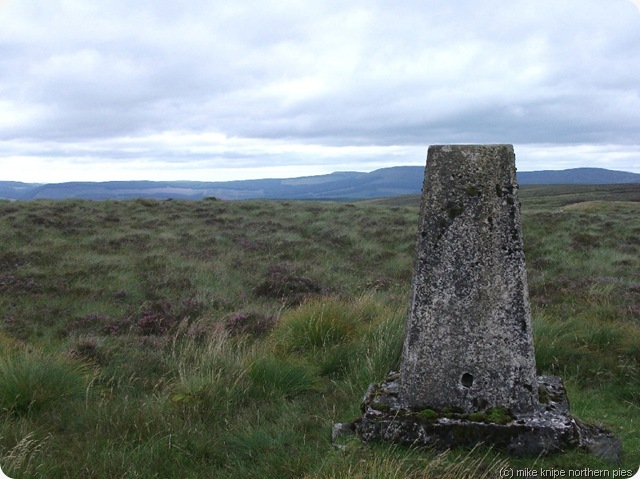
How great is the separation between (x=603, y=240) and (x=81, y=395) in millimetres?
18200

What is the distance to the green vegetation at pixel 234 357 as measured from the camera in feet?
12.4

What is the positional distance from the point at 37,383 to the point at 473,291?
3839 mm

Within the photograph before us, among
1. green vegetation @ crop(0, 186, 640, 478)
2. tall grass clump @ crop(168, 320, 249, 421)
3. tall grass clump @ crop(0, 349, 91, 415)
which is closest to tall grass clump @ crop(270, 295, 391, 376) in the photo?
green vegetation @ crop(0, 186, 640, 478)

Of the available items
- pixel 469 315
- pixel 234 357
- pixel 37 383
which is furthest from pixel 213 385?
pixel 469 315

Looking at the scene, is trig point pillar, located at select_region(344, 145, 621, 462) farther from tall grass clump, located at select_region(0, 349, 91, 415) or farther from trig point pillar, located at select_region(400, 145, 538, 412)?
tall grass clump, located at select_region(0, 349, 91, 415)

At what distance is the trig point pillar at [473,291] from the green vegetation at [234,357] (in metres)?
0.32

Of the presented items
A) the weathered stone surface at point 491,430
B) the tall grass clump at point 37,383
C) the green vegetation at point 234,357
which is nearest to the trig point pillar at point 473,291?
the weathered stone surface at point 491,430

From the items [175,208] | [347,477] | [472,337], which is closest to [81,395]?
[347,477]

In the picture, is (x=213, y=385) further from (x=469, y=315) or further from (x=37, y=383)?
(x=469, y=315)

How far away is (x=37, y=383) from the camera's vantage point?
479 cm

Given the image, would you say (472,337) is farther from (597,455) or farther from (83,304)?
(83,304)

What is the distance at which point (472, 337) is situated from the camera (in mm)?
3840

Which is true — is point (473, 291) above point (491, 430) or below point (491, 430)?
above

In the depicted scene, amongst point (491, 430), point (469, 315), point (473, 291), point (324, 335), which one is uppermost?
point (473, 291)
